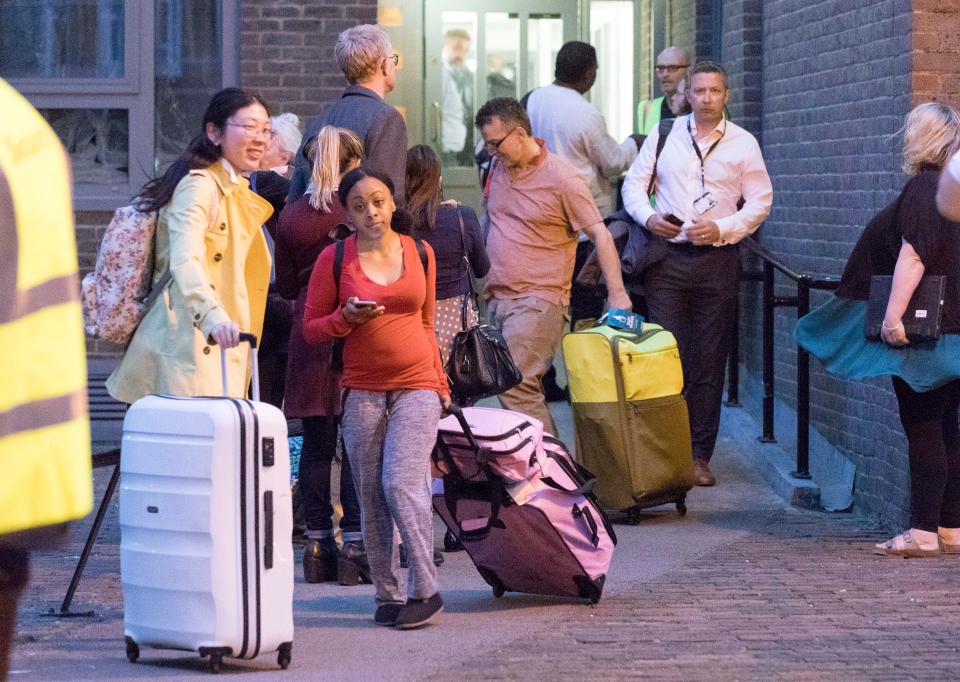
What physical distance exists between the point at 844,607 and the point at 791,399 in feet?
12.8

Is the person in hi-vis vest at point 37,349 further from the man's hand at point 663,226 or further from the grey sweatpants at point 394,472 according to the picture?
the man's hand at point 663,226

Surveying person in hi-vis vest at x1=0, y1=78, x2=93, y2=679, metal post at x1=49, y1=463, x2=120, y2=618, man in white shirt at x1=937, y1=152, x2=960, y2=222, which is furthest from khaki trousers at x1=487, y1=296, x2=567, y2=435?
person in hi-vis vest at x1=0, y1=78, x2=93, y2=679

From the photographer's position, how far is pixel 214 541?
A: 18.2 ft

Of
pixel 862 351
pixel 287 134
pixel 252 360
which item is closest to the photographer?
pixel 252 360

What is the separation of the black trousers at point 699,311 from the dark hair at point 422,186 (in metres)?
2.21

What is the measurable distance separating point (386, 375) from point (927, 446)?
8.81 feet

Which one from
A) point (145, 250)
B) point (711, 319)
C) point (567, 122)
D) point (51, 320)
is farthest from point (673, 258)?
point (51, 320)

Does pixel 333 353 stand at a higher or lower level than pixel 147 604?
higher

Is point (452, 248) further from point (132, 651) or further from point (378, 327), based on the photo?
point (132, 651)

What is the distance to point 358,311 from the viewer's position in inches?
237

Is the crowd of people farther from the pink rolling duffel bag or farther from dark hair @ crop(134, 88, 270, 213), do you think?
the pink rolling duffel bag

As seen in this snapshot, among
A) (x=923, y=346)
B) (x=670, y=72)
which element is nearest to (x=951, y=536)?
(x=923, y=346)

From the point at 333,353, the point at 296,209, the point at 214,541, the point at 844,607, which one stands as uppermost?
the point at 296,209

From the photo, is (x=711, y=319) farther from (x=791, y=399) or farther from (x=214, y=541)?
(x=214, y=541)
